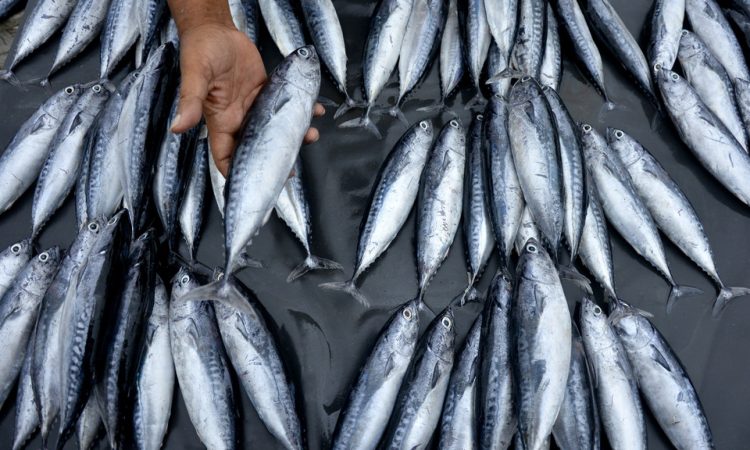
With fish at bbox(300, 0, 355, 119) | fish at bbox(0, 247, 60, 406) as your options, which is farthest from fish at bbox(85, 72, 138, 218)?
fish at bbox(300, 0, 355, 119)

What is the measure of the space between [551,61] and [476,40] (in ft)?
1.22

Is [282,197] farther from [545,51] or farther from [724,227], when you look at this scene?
[724,227]

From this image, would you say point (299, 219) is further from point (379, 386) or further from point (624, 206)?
point (624, 206)

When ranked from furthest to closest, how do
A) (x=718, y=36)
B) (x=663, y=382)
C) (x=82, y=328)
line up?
(x=718, y=36)
(x=663, y=382)
(x=82, y=328)

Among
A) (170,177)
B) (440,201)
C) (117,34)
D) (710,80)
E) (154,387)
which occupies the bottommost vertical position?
(154,387)

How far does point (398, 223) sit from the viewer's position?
2203 millimetres

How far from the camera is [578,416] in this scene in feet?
6.13

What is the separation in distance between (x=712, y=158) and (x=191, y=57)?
218 cm

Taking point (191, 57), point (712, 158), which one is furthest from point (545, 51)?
point (191, 57)

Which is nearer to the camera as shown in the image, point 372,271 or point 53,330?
point 53,330

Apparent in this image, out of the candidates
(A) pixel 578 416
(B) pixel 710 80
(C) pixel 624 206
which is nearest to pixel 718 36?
(B) pixel 710 80

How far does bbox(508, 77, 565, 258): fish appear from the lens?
2115mm

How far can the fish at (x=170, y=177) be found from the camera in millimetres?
2152

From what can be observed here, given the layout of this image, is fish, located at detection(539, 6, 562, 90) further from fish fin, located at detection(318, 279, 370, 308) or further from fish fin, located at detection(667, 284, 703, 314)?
fish fin, located at detection(318, 279, 370, 308)
